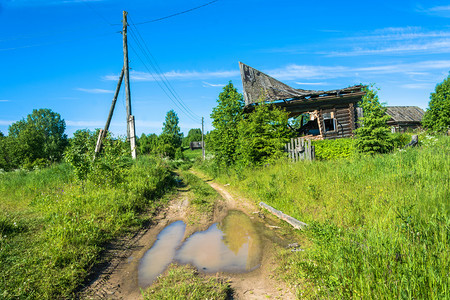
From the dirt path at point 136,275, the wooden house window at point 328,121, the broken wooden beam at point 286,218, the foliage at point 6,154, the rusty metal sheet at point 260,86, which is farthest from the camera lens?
the foliage at point 6,154

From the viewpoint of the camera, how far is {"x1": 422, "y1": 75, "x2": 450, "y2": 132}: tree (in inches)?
1042

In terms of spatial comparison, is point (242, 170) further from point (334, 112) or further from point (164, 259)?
point (334, 112)

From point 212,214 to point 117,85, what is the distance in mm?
10228

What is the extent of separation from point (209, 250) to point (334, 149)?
10.1 metres

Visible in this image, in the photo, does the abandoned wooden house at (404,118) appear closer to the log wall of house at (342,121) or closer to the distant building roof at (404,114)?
the distant building roof at (404,114)

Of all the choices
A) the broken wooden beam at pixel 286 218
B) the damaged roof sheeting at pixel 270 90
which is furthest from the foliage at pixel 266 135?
the damaged roof sheeting at pixel 270 90

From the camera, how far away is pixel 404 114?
41.4 metres

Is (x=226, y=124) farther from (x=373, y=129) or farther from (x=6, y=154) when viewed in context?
(x=6, y=154)

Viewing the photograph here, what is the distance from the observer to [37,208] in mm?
6500

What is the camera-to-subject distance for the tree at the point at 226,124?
627 inches

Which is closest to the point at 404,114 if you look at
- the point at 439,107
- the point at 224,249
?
the point at 439,107

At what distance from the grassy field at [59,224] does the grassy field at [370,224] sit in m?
3.81

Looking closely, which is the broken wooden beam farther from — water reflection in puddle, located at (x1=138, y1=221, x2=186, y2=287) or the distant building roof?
the distant building roof

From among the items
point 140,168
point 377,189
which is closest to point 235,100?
point 140,168
